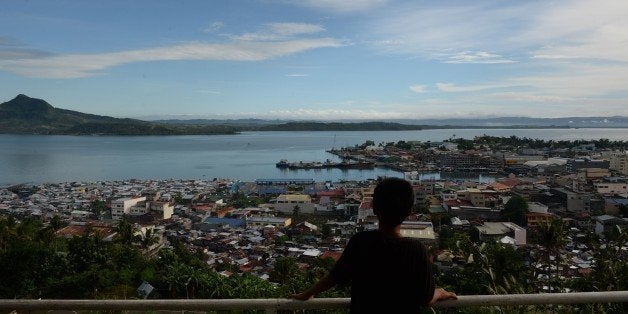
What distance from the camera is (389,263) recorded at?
95cm

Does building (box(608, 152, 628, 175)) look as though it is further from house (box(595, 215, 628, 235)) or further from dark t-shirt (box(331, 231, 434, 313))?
dark t-shirt (box(331, 231, 434, 313))

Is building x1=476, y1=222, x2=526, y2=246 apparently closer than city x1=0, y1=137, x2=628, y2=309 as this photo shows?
No

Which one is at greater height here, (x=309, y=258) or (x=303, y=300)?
(x=303, y=300)

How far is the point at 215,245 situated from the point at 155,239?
6.01 ft

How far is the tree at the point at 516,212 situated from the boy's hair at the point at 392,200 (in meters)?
14.3

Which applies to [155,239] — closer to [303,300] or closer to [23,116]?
[303,300]

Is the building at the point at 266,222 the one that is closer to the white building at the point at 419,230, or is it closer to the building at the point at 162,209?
the building at the point at 162,209

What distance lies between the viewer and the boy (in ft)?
3.12

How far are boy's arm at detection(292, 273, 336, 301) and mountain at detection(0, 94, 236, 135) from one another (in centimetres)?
7833

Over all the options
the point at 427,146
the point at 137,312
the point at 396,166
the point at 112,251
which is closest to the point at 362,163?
the point at 396,166

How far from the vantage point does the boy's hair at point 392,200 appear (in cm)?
95

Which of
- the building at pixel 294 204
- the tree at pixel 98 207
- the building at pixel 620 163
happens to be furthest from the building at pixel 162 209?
the building at pixel 620 163

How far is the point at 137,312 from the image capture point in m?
1.40

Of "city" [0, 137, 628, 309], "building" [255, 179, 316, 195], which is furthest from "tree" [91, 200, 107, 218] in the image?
"building" [255, 179, 316, 195]
